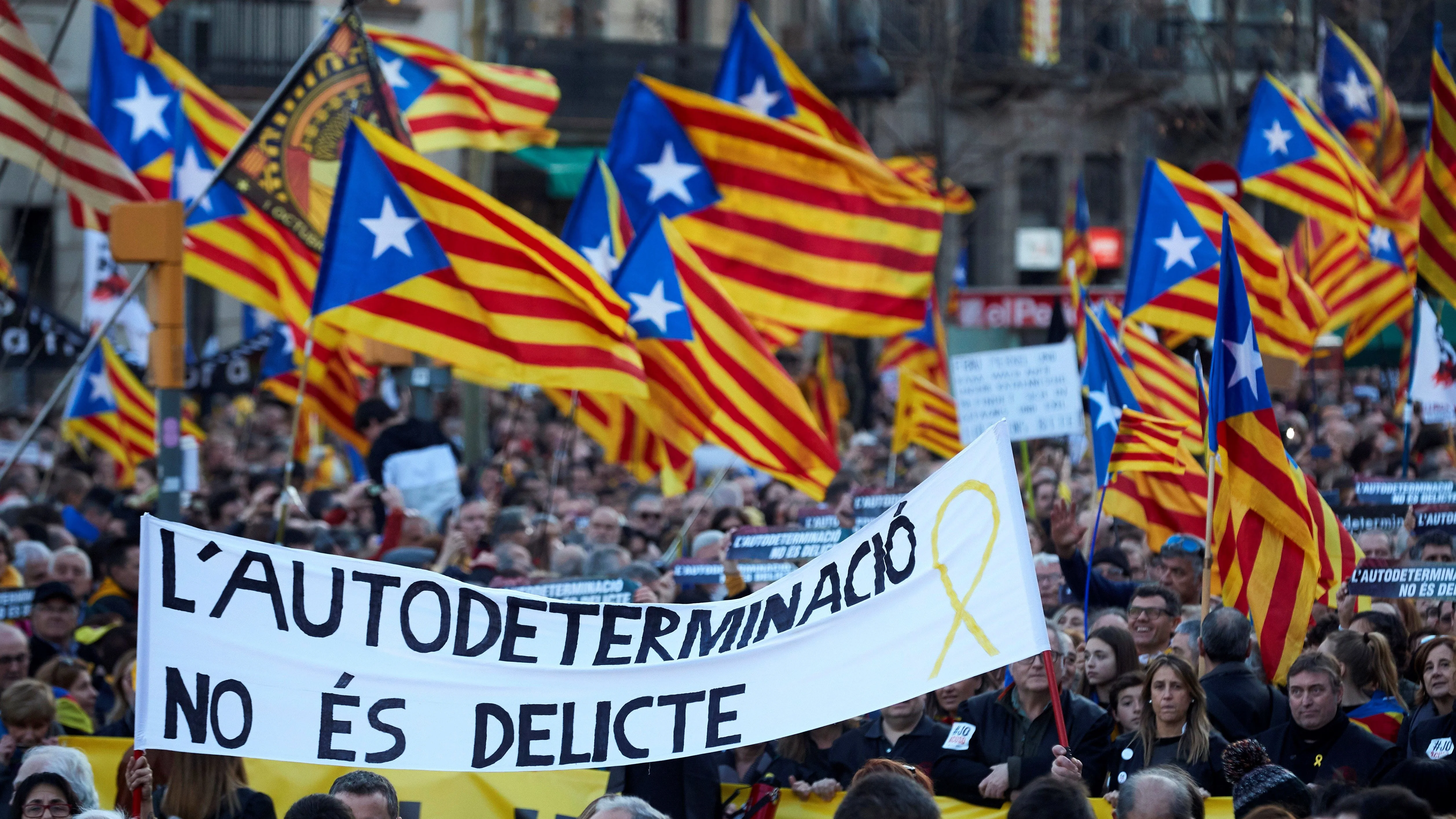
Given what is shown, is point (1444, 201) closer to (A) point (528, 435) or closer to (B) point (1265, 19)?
(A) point (528, 435)

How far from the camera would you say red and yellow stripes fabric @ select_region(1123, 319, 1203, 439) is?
13094 mm

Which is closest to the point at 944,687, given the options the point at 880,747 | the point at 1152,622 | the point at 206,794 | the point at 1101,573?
the point at 880,747

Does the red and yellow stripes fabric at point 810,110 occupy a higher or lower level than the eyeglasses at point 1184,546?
higher

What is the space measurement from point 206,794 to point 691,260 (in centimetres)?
541

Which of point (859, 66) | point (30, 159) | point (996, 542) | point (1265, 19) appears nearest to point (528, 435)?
point (859, 66)

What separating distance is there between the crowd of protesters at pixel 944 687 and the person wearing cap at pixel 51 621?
0.01 meters

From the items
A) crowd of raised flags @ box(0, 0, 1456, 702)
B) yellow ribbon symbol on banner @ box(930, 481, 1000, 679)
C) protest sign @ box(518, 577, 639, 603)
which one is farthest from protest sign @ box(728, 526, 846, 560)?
yellow ribbon symbol on banner @ box(930, 481, 1000, 679)

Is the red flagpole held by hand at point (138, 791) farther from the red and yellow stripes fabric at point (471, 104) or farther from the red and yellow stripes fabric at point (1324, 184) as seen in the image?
the red and yellow stripes fabric at point (1324, 184)

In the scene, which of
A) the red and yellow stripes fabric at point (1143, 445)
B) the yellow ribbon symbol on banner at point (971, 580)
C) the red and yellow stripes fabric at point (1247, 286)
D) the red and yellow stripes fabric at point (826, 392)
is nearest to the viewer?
the yellow ribbon symbol on banner at point (971, 580)

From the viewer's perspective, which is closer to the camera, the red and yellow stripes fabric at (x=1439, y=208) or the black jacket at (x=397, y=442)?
the red and yellow stripes fabric at (x=1439, y=208)

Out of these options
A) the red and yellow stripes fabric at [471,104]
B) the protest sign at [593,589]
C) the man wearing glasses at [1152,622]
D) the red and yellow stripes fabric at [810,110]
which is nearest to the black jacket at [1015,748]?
the man wearing glasses at [1152,622]

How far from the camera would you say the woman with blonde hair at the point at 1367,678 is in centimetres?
719

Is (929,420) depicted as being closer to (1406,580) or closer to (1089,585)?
(1089,585)

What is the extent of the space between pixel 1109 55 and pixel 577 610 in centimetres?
2828
